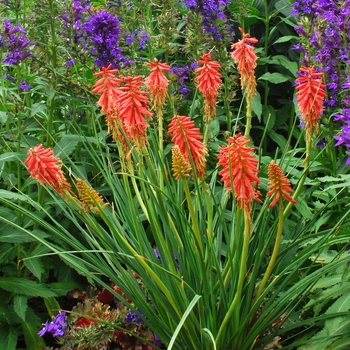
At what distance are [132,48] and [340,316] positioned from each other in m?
2.19

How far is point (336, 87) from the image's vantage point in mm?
3551

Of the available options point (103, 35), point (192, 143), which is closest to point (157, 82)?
point (192, 143)

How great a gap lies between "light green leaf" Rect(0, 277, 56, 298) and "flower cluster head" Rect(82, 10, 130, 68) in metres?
1.31

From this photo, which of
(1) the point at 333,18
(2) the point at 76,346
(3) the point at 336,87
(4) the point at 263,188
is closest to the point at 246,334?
(2) the point at 76,346

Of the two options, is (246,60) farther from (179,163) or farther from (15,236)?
(15,236)

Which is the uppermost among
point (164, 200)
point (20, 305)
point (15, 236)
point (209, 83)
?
point (209, 83)

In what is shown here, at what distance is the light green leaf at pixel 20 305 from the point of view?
113 inches

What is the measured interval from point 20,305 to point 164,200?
101 centimetres

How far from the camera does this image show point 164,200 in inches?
94.6

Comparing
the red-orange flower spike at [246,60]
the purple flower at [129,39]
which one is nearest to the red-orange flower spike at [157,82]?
the red-orange flower spike at [246,60]

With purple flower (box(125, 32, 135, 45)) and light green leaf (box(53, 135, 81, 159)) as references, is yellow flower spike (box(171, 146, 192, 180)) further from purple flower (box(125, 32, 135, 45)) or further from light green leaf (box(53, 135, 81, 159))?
purple flower (box(125, 32, 135, 45))

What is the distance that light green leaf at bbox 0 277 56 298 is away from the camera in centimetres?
293

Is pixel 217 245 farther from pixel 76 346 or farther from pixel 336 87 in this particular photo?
pixel 336 87

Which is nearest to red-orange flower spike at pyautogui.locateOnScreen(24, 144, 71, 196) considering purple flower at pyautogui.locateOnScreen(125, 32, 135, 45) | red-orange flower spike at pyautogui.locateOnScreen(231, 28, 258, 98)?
red-orange flower spike at pyautogui.locateOnScreen(231, 28, 258, 98)
